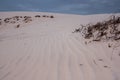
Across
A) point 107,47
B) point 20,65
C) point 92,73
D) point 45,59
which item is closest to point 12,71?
point 20,65

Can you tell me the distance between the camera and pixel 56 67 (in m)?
2.53

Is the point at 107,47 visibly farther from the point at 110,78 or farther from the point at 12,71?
the point at 12,71

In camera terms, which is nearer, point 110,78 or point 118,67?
point 110,78

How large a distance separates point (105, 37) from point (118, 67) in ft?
5.66

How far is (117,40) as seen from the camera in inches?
136

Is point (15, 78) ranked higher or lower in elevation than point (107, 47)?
lower

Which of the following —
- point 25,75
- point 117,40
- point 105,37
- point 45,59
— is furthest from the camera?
point 105,37

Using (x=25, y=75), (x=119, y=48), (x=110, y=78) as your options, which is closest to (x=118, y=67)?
(x=110, y=78)

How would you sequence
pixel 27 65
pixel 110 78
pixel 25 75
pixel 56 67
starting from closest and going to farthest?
pixel 110 78 → pixel 25 75 → pixel 56 67 → pixel 27 65

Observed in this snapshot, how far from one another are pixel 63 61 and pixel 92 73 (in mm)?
763

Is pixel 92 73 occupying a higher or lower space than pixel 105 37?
lower

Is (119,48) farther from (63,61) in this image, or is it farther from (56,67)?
(56,67)

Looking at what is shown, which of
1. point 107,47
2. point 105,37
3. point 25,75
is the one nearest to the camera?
point 25,75

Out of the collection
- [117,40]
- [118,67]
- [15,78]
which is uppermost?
[117,40]
